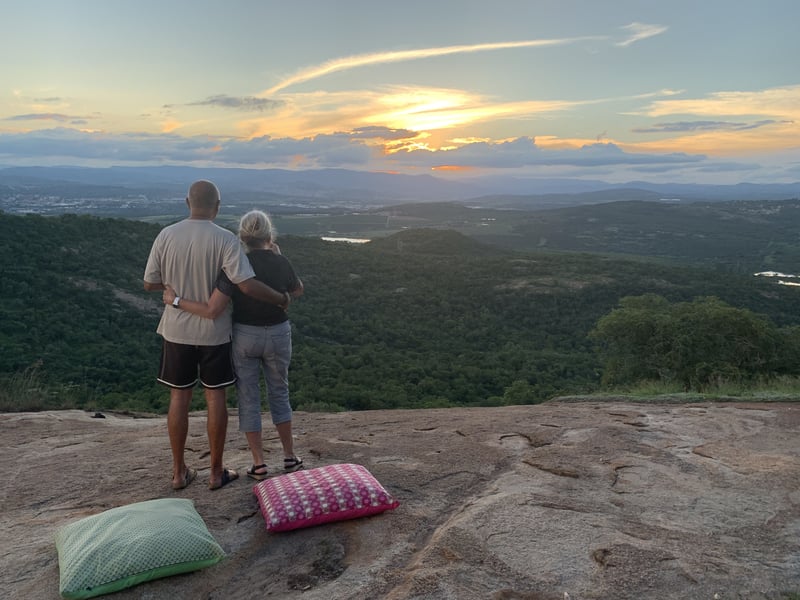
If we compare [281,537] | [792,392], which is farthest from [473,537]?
[792,392]

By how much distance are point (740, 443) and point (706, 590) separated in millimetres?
3385

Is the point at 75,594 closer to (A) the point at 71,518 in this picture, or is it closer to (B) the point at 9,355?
(A) the point at 71,518

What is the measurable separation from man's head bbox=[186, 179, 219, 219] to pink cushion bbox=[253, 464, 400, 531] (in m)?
2.07

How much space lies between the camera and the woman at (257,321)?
441 cm

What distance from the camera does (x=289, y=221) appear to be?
302 feet

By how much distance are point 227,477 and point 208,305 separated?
149 cm

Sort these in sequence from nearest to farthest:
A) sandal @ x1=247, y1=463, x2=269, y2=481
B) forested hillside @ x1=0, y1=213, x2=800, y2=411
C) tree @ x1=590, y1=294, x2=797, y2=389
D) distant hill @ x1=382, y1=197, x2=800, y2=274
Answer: sandal @ x1=247, y1=463, x2=269, y2=481, tree @ x1=590, y1=294, x2=797, y2=389, forested hillside @ x1=0, y1=213, x2=800, y2=411, distant hill @ x1=382, y1=197, x2=800, y2=274

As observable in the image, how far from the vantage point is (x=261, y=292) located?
4.27 metres

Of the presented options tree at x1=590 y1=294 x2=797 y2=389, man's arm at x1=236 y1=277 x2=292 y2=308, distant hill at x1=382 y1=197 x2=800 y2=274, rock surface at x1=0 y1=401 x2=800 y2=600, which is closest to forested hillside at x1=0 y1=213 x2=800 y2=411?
tree at x1=590 y1=294 x2=797 y2=389

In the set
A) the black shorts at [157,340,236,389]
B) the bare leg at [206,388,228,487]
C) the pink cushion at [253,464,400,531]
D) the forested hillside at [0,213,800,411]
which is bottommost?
the forested hillside at [0,213,800,411]

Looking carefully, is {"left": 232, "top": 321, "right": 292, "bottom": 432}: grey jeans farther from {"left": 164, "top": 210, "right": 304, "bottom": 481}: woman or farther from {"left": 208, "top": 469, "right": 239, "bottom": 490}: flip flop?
{"left": 208, "top": 469, "right": 239, "bottom": 490}: flip flop

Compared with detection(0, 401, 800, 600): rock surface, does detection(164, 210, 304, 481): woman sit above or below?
above

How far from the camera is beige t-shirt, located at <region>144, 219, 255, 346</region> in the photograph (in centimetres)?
421

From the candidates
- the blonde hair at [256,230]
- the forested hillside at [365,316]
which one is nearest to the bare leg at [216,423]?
the blonde hair at [256,230]
